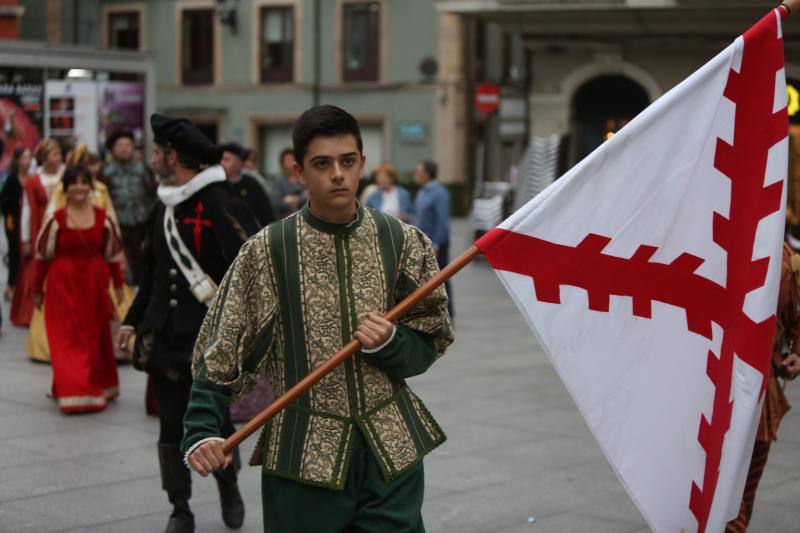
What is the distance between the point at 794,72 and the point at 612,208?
18165 mm

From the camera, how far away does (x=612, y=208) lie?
169 inches

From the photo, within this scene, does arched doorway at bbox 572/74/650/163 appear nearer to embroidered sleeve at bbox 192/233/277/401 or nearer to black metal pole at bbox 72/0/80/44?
black metal pole at bbox 72/0/80/44

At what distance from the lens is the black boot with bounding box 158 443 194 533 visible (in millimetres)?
6168

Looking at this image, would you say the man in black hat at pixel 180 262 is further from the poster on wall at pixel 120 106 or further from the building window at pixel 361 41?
the building window at pixel 361 41

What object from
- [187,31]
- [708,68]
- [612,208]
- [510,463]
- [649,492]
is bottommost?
[510,463]

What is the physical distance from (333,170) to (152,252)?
2.74 metres

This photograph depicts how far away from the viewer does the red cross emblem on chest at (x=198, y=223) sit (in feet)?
20.5

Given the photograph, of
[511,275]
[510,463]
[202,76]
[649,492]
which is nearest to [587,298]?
[511,275]

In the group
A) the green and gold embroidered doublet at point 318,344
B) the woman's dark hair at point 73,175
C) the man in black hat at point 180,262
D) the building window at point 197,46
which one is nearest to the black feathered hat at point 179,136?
the man in black hat at point 180,262

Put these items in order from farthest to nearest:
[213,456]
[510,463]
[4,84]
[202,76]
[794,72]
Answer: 1. [202,76]
2. [794,72]
3. [4,84]
4. [510,463]
5. [213,456]

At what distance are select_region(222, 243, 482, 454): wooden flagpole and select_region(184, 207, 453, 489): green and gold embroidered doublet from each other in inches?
4.0

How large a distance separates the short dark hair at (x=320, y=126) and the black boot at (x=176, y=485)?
2.58 metres

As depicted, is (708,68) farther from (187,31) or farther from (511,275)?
(187,31)

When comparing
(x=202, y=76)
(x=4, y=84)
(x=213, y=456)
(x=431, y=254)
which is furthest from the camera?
(x=202, y=76)
